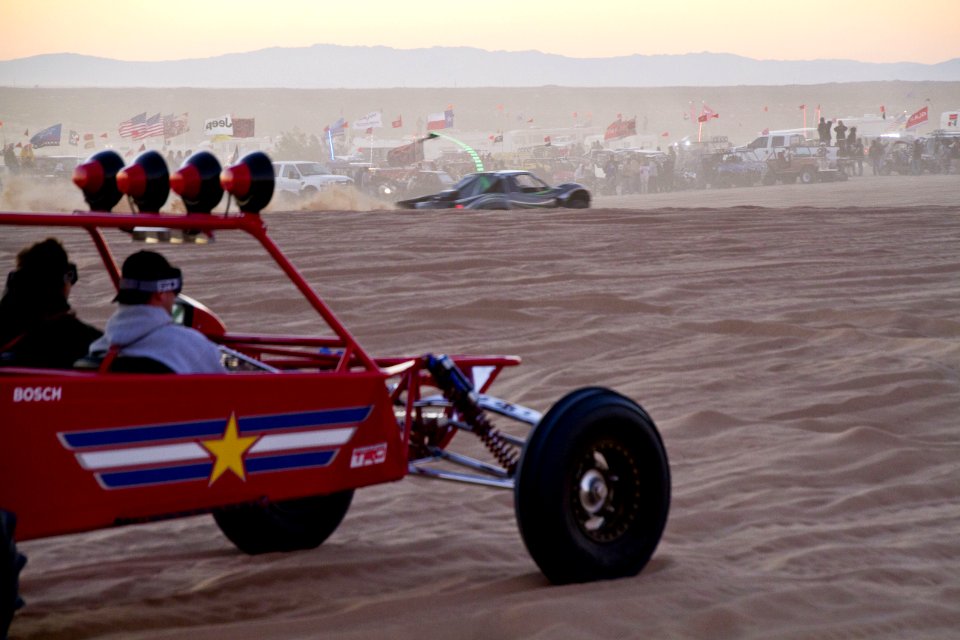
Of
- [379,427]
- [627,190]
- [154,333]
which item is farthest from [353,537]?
[627,190]

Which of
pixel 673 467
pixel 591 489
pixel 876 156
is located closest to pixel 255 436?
pixel 591 489

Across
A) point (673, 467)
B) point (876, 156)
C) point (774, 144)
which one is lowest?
point (673, 467)

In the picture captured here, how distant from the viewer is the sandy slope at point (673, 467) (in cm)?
430

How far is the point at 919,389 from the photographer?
7.82 m

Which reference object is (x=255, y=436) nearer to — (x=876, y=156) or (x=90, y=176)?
(x=90, y=176)

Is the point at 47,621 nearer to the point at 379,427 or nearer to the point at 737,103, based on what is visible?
the point at 379,427

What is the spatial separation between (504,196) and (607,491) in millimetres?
17845

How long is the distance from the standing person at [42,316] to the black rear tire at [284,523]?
3.27ft

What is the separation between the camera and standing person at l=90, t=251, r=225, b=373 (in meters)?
4.09

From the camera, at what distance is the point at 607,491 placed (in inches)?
182

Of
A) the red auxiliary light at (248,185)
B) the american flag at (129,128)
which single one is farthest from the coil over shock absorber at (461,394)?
the american flag at (129,128)

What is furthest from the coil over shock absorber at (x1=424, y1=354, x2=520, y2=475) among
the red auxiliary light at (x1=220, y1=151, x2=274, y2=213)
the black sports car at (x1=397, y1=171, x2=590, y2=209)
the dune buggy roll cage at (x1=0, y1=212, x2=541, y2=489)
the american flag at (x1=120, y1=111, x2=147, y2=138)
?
the american flag at (x1=120, y1=111, x2=147, y2=138)

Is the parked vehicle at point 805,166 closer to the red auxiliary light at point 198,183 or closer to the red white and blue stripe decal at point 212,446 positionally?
the red white and blue stripe decal at point 212,446

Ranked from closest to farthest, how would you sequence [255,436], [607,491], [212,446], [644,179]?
[212,446] < [255,436] < [607,491] < [644,179]
